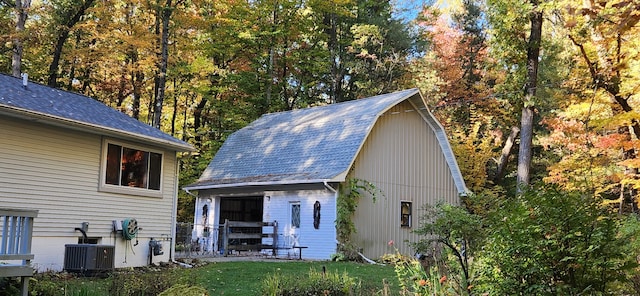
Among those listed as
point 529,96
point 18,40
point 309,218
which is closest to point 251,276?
point 309,218

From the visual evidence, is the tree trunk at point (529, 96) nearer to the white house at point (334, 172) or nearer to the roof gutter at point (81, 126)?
the white house at point (334, 172)

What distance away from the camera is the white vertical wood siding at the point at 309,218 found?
1697 cm

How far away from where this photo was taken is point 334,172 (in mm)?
16609

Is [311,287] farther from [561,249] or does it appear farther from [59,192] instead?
[59,192]

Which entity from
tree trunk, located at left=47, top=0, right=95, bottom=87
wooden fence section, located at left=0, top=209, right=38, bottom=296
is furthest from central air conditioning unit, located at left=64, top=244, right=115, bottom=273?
tree trunk, located at left=47, top=0, right=95, bottom=87

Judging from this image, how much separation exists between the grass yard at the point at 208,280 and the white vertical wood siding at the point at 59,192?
138 cm

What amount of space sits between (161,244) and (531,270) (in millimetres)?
11391

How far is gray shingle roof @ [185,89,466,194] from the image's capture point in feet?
57.0

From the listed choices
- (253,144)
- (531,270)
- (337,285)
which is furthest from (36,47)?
(531,270)

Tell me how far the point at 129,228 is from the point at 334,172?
244 inches

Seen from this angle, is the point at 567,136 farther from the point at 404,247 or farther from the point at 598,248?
the point at 598,248

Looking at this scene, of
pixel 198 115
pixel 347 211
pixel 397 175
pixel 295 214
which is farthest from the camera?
pixel 198 115

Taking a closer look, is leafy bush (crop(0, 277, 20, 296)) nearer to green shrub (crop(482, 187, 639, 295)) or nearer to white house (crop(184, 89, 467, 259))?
green shrub (crop(482, 187, 639, 295))

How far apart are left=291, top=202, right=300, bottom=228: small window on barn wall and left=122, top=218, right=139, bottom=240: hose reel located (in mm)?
6113
